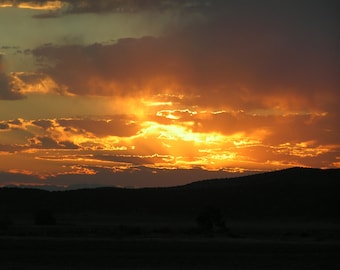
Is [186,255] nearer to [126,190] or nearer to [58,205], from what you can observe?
[58,205]

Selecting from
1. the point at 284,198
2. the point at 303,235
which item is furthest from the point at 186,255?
the point at 284,198

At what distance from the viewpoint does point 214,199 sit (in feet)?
418

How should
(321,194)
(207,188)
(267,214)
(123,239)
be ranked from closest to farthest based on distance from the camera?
1. (123,239)
2. (267,214)
3. (321,194)
4. (207,188)

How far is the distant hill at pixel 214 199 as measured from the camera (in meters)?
116

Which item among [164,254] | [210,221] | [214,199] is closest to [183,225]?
[210,221]

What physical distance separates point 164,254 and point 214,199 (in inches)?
3280

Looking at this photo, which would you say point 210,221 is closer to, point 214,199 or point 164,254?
point 164,254

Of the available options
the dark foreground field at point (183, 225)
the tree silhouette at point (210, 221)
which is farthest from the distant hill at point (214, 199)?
the tree silhouette at point (210, 221)

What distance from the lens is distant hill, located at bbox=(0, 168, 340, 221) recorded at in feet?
382

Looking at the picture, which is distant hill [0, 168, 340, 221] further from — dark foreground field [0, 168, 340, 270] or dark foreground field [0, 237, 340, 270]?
dark foreground field [0, 237, 340, 270]

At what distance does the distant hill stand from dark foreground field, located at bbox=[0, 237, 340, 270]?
191 feet

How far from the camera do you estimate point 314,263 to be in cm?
4012

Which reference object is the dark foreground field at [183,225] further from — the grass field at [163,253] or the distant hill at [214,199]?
the distant hill at [214,199]

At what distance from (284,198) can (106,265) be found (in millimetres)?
88848
